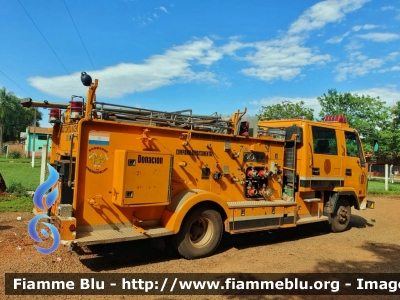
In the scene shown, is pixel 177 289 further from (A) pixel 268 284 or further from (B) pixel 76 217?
(B) pixel 76 217

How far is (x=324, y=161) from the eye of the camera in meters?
8.14

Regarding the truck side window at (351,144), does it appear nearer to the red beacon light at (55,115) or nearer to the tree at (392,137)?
the red beacon light at (55,115)

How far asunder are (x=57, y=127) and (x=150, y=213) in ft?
8.19

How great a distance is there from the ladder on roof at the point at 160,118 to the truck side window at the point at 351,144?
3.76m

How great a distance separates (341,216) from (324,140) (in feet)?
6.81

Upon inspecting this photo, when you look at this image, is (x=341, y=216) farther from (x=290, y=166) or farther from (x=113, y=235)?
(x=113, y=235)

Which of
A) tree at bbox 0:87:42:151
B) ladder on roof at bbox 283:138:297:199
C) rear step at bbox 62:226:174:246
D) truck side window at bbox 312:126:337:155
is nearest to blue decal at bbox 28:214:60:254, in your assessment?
rear step at bbox 62:226:174:246

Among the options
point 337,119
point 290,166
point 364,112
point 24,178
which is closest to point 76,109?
point 290,166

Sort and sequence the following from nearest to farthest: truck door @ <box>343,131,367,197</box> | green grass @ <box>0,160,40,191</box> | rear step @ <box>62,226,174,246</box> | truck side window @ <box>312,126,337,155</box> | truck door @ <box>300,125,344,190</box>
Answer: rear step @ <box>62,226,174,246</box>
truck door @ <box>300,125,344,190</box>
truck side window @ <box>312,126,337,155</box>
truck door @ <box>343,131,367,197</box>
green grass @ <box>0,160,40,191</box>

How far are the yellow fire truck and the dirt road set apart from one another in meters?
0.46

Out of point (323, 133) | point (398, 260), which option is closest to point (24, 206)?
point (323, 133)

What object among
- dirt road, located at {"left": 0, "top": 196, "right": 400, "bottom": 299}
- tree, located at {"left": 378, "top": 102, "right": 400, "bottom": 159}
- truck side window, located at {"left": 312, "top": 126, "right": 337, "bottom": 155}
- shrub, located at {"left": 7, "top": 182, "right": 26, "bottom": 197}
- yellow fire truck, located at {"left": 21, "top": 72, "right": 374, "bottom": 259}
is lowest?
dirt road, located at {"left": 0, "top": 196, "right": 400, "bottom": 299}

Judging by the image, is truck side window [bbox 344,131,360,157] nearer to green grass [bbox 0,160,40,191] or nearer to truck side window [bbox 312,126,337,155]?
truck side window [bbox 312,126,337,155]

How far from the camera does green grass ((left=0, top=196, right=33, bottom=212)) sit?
8997 mm
